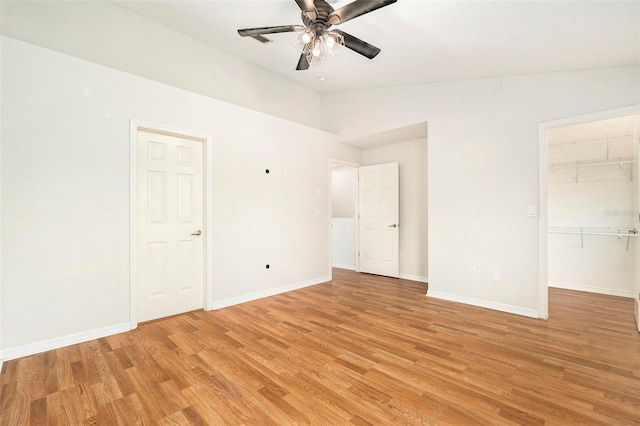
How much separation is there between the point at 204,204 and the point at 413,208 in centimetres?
360

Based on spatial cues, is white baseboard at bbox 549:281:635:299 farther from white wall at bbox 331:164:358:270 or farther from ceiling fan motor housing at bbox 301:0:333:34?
ceiling fan motor housing at bbox 301:0:333:34

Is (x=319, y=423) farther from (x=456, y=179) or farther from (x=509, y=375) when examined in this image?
(x=456, y=179)

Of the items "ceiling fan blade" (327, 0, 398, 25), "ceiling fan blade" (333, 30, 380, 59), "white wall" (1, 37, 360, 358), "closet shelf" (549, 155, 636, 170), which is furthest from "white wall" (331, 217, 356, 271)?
"ceiling fan blade" (327, 0, 398, 25)

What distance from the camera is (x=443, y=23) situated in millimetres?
2648

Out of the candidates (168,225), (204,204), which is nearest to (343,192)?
(204,204)

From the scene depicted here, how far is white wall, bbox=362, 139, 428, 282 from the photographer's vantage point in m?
5.08

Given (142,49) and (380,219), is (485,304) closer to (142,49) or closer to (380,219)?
(380,219)

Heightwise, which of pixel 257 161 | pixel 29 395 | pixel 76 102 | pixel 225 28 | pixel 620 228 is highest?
pixel 225 28

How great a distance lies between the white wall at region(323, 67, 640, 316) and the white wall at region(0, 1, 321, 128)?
2236 millimetres

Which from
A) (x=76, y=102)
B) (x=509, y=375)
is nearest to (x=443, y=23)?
(x=509, y=375)

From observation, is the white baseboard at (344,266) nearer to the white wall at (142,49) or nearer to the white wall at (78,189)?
the white wall at (78,189)

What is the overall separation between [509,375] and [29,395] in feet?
11.2

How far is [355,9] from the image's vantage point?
2.14 m

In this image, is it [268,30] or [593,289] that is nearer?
[268,30]
